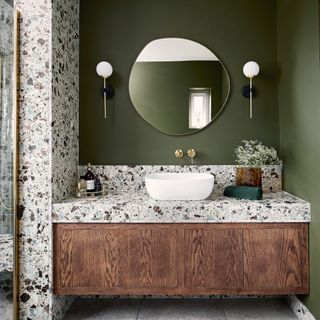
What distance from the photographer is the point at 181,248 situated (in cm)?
243

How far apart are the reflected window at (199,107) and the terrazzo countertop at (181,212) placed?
33.5 inches

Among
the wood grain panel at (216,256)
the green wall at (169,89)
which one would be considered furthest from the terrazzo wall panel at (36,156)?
the wood grain panel at (216,256)

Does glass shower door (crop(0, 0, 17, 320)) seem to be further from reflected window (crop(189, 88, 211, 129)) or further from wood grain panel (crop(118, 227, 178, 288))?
reflected window (crop(189, 88, 211, 129))

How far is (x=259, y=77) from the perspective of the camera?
3.03 m

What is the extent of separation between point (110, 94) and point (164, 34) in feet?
2.32

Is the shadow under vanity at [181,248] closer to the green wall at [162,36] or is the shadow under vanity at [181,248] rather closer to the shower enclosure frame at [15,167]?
the shower enclosure frame at [15,167]

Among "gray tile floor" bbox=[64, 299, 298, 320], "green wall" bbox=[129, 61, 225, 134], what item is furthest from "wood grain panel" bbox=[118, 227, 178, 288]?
"green wall" bbox=[129, 61, 225, 134]

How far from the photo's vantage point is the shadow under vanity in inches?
94.9

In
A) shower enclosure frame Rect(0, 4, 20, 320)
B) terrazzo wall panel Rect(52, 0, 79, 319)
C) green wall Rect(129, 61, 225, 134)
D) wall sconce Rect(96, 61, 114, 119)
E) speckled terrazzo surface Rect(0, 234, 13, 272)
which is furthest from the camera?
green wall Rect(129, 61, 225, 134)

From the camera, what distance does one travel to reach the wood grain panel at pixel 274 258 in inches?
94.7

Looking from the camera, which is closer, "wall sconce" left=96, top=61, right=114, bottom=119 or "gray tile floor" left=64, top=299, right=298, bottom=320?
"gray tile floor" left=64, top=299, right=298, bottom=320

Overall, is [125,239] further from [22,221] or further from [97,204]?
[22,221]

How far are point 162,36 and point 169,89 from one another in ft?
1.54

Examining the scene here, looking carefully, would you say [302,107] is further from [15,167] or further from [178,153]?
[15,167]
